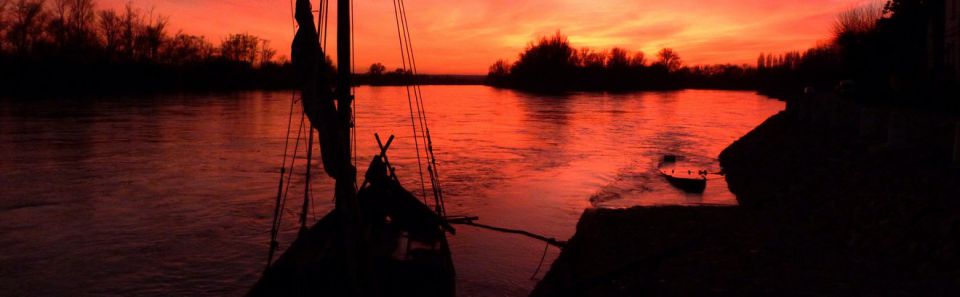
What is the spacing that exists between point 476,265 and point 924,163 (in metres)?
9.69

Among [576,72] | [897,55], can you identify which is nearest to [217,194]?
[897,55]

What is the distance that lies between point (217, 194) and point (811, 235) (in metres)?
16.4

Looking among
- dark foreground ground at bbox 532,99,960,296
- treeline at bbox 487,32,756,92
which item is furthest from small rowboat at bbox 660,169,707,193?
treeline at bbox 487,32,756,92

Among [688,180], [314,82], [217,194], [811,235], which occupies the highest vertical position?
[314,82]

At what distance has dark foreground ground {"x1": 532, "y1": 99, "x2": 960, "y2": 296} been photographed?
915cm

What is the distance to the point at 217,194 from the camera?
20.7 m

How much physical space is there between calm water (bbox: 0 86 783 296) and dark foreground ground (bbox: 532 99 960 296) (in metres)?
1.64

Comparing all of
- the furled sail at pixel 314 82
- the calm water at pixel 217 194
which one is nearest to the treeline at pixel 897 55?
the calm water at pixel 217 194

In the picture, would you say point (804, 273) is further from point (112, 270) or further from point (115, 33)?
point (115, 33)

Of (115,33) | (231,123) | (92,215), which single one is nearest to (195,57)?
(115,33)

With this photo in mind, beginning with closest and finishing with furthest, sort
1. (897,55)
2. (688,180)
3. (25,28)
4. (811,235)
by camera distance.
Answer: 1. (811,235)
2. (688,180)
3. (897,55)
4. (25,28)

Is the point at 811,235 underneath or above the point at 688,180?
above

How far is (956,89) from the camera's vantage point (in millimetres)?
23250

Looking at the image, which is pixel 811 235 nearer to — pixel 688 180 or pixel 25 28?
pixel 688 180
